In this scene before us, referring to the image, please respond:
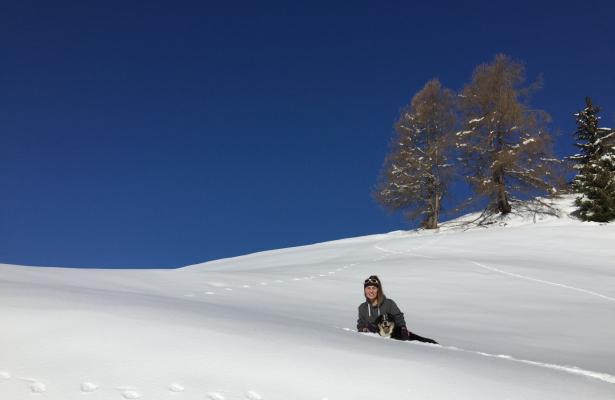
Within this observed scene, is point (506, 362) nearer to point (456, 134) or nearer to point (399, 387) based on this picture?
point (399, 387)

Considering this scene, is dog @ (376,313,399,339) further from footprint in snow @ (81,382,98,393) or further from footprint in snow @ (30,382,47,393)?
footprint in snow @ (30,382,47,393)

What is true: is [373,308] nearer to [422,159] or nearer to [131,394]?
[131,394]

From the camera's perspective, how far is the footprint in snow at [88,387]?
9.07 feet

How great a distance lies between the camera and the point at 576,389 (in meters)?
3.76

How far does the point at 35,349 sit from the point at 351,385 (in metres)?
2.04

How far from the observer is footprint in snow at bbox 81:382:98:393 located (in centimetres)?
276

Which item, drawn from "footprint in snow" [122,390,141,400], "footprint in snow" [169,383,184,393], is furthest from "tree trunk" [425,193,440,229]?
"footprint in snow" [122,390,141,400]

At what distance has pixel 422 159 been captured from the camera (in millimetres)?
28344

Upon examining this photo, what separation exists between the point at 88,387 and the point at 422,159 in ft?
88.2

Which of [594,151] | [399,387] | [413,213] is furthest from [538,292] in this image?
[594,151]

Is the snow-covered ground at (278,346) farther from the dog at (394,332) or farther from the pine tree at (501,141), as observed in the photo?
the pine tree at (501,141)

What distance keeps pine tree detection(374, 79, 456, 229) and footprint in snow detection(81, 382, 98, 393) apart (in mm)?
25978

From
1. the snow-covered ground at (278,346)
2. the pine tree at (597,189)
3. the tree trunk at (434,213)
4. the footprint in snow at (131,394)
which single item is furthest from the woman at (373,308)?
the tree trunk at (434,213)

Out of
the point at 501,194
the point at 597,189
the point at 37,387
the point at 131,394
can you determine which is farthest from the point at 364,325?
the point at 501,194
